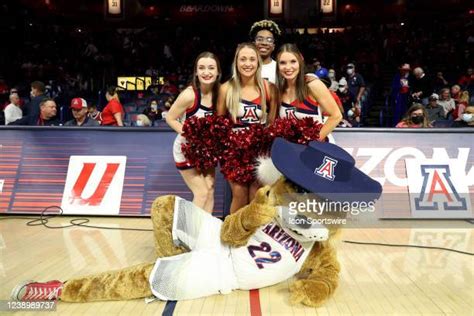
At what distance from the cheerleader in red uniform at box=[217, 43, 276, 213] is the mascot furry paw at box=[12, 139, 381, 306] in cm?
58

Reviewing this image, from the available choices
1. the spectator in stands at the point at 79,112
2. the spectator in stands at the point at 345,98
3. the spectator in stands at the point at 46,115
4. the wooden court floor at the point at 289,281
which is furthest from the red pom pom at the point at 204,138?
the spectator in stands at the point at 345,98

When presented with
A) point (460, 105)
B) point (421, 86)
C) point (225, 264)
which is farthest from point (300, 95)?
point (421, 86)

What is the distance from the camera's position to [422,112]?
5766 mm

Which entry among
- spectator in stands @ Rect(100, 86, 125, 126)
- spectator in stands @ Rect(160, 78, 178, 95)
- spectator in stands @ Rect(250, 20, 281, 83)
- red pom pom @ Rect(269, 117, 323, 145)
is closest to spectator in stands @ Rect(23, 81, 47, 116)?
spectator in stands @ Rect(100, 86, 125, 126)

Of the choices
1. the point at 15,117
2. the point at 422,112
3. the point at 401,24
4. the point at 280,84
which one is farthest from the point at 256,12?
the point at 280,84

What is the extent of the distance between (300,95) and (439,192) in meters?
2.40

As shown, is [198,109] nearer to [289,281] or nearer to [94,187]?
[289,281]

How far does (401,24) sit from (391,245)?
1812cm

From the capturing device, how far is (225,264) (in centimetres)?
278

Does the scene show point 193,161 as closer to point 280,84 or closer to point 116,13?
point 280,84

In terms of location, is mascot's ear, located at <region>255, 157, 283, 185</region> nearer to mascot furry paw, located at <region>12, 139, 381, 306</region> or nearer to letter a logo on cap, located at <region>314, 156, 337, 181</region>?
mascot furry paw, located at <region>12, 139, 381, 306</region>

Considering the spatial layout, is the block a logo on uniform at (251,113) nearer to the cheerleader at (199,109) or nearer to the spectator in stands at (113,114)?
the cheerleader at (199,109)

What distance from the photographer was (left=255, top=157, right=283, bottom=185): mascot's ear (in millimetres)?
2869

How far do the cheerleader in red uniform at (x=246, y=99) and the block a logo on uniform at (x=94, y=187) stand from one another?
204 centimetres
